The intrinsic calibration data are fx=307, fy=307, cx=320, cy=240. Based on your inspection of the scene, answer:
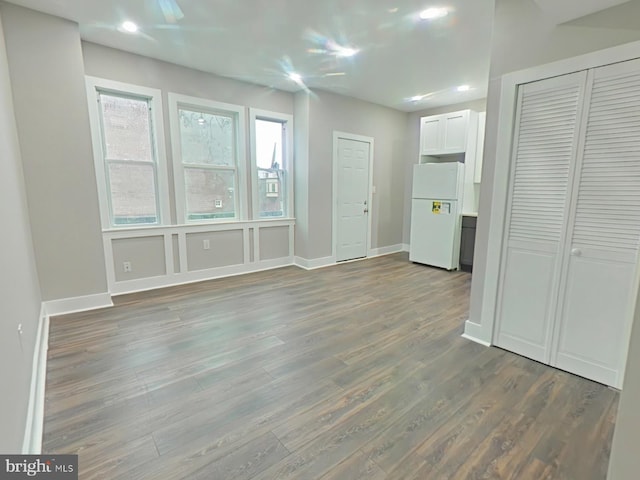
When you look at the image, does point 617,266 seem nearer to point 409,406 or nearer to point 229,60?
point 409,406

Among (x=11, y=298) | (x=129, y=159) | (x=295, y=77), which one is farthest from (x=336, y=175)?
(x=11, y=298)

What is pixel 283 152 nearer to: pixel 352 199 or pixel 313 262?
pixel 352 199

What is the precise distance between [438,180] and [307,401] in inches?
162

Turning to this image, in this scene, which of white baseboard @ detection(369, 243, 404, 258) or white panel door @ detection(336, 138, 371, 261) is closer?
white panel door @ detection(336, 138, 371, 261)

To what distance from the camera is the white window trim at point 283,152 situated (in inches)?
178

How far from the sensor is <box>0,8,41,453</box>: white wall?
4.12ft

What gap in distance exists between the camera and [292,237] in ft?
17.1

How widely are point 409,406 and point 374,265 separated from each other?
3.49 meters

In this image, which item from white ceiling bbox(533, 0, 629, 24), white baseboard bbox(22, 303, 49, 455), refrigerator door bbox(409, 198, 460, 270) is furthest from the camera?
refrigerator door bbox(409, 198, 460, 270)

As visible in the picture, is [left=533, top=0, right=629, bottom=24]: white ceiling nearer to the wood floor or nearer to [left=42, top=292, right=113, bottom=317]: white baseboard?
the wood floor

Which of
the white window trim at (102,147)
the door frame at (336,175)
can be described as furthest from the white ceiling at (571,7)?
the white window trim at (102,147)

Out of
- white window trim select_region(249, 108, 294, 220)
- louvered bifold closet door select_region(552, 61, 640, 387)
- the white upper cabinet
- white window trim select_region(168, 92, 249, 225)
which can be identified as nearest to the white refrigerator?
the white upper cabinet

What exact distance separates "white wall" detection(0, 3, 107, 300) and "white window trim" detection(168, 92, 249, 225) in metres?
0.96

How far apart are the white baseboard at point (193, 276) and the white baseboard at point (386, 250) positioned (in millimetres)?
1694
